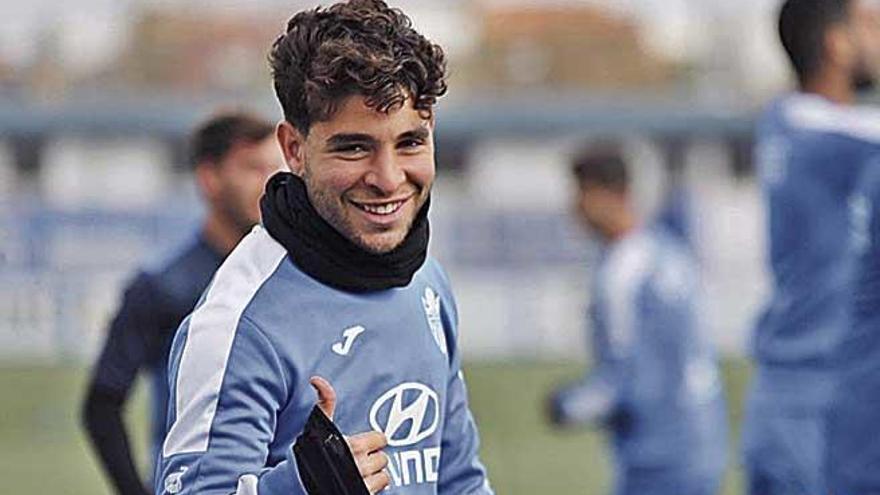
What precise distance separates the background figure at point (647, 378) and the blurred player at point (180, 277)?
285 cm

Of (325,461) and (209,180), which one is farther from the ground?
(209,180)

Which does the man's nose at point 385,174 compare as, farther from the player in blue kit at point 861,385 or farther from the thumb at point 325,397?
the player in blue kit at point 861,385

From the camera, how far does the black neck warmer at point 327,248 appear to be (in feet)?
14.1

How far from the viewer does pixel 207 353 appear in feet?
13.7

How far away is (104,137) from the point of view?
123ft

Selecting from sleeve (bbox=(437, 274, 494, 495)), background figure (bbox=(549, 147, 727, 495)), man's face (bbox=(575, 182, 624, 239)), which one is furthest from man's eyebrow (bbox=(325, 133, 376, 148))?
man's face (bbox=(575, 182, 624, 239))

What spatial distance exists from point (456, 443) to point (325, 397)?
23.3 inches

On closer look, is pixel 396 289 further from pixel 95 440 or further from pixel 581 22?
A: pixel 581 22

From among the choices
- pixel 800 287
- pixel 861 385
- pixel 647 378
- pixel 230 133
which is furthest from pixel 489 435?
pixel 861 385

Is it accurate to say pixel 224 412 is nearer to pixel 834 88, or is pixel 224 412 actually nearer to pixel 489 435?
pixel 834 88

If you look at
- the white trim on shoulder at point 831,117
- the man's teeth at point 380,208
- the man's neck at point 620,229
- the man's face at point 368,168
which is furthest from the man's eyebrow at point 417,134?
the man's neck at point 620,229

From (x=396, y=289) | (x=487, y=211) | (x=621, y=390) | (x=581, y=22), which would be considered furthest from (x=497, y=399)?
(x=581, y=22)

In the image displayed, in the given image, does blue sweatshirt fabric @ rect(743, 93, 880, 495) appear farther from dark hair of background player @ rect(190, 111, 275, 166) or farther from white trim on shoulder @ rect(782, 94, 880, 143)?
dark hair of background player @ rect(190, 111, 275, 166)

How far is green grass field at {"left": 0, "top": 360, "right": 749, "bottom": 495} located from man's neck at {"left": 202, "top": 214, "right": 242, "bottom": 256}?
799 centimetres
